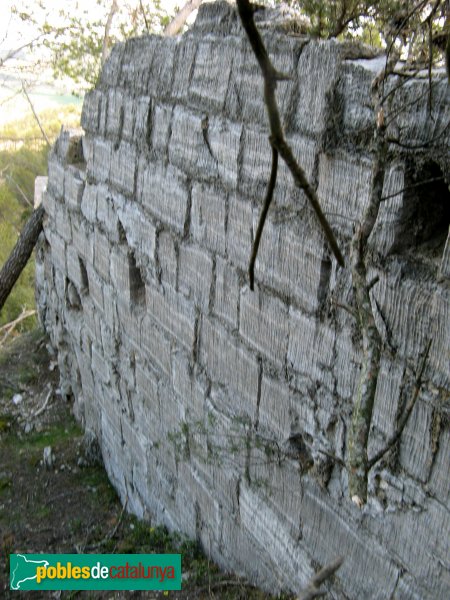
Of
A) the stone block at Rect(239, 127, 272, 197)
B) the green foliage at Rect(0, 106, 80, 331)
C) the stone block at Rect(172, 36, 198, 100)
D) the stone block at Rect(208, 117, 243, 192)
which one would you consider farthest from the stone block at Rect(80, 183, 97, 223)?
the green foliage at Rect(0, 106, 80, 331)

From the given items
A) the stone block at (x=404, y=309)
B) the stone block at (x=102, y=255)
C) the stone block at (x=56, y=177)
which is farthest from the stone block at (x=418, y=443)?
the stone block at (x=56, y=177)

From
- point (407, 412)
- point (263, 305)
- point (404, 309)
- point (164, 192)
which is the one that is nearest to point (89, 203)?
point (164, 192)

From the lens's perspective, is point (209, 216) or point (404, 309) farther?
point (209, 216)

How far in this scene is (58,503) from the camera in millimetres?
3723

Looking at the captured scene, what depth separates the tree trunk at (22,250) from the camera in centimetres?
477

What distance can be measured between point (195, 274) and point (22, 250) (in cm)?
300

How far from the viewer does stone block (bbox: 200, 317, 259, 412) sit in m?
2.24

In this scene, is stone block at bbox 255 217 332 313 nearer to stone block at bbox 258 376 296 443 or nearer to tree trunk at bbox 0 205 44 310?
stone block at bbox 258 376 296 443

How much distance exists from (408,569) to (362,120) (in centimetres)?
133

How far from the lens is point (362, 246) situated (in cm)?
159

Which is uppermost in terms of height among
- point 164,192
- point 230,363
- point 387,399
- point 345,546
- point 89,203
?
point 164,192

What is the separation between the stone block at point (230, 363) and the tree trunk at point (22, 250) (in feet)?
9.15

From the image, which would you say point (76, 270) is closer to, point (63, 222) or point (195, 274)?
point (63, 222)

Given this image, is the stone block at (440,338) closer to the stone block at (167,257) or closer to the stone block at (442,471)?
the stone block at (442,471)
